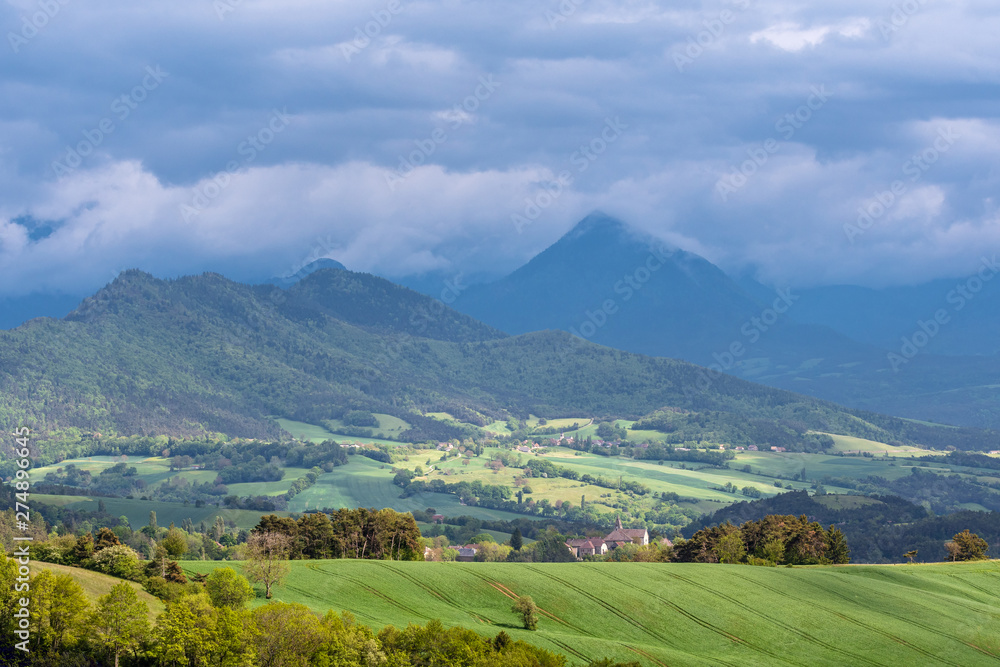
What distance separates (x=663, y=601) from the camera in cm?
10906

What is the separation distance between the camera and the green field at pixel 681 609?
95938 millimetres

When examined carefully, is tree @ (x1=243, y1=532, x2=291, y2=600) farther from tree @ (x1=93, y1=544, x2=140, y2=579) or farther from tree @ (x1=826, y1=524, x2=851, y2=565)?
tree @ (x1=826, y1=524, x2=851, y2=565)

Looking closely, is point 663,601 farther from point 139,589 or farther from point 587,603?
point 139,589

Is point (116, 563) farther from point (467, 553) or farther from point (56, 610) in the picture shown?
point (467, 553)

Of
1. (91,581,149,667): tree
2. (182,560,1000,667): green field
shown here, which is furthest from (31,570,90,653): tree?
(182,560,1000,667): green field

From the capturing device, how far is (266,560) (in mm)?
101312

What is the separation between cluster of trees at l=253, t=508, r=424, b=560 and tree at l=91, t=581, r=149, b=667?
3996 centimetres

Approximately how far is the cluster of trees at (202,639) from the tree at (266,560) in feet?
54.3

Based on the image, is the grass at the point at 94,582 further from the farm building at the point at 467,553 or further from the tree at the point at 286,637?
the farm building at the point at 467,553

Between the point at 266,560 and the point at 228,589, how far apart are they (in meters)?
10.2

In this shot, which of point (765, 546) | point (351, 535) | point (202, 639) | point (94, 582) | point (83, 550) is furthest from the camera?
point (765, 546)

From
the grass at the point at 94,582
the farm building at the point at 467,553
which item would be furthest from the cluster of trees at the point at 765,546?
the grass at the point at 94,582

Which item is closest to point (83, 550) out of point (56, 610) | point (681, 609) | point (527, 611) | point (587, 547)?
point (56, 610)

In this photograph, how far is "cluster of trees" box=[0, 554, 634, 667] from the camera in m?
76.1
